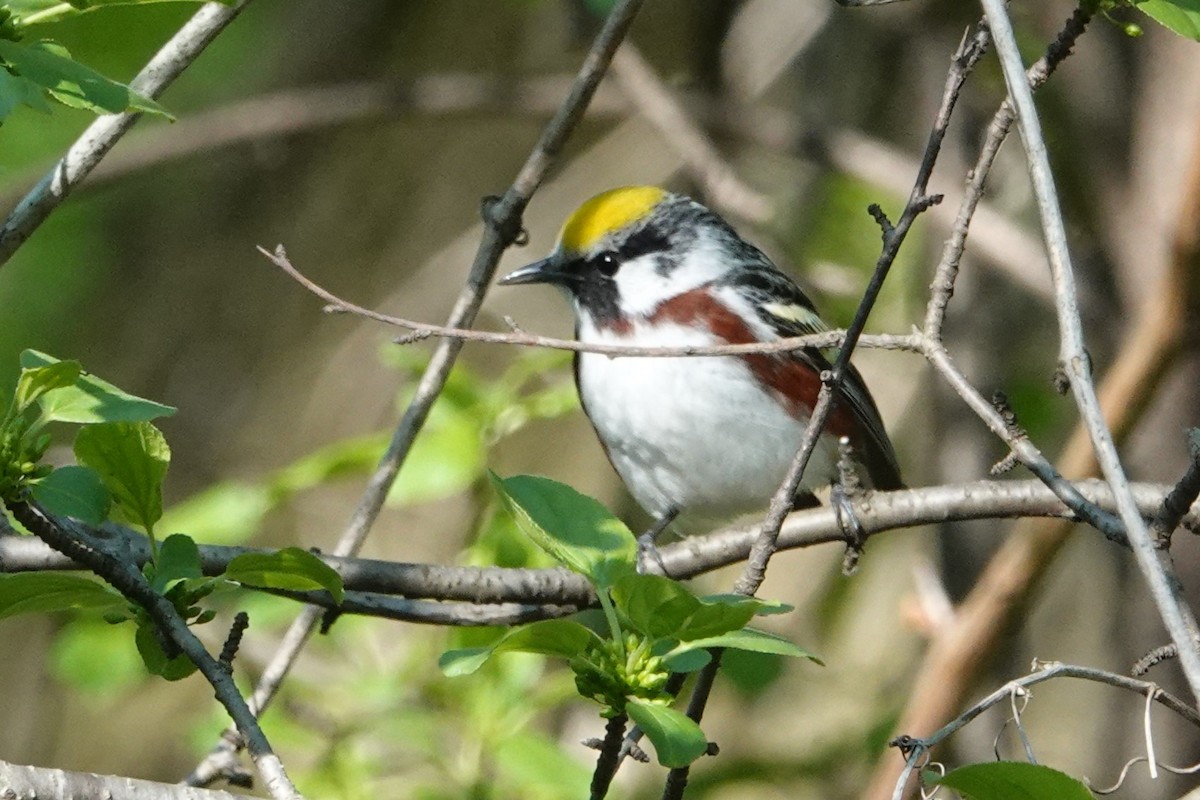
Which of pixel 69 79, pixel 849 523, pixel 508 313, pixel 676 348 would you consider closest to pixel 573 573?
pixel 849 523

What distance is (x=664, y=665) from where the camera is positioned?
158cm

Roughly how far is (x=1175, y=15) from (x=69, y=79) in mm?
1195

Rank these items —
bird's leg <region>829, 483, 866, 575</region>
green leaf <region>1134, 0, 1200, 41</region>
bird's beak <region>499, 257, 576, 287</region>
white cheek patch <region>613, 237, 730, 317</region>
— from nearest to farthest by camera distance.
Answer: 1. green leaf <region>1134, 0, 1200, 41</region>
2. bird's leg <region>829, 483, 866, 575</region>
3. white cheek patch <region>613, 237, 730, 317</region>
4. bird's beak <region>499, 257, 576, 287</region>

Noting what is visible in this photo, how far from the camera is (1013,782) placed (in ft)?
4.57

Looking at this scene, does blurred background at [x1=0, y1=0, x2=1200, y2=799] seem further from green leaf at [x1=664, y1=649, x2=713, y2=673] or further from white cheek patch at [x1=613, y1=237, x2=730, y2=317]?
green leaf at [x1=664, y1=649, x2=713, y2=673]

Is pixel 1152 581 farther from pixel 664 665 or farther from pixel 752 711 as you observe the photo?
pixel 752 711

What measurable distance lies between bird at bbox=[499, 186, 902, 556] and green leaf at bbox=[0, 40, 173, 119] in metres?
2.01

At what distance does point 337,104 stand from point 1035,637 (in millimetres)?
3302

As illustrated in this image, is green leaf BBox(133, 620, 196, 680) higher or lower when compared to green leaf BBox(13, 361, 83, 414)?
lower

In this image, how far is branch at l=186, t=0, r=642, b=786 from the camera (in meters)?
2.37

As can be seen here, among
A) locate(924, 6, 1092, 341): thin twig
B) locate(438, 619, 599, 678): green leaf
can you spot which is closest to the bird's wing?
locate(924, 6, 1092, 341): thin twig

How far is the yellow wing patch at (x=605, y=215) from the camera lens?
3.86 metres

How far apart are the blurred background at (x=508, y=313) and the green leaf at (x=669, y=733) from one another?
1.11m

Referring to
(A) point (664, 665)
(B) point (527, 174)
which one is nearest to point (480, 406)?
(B) point (527, 174)
